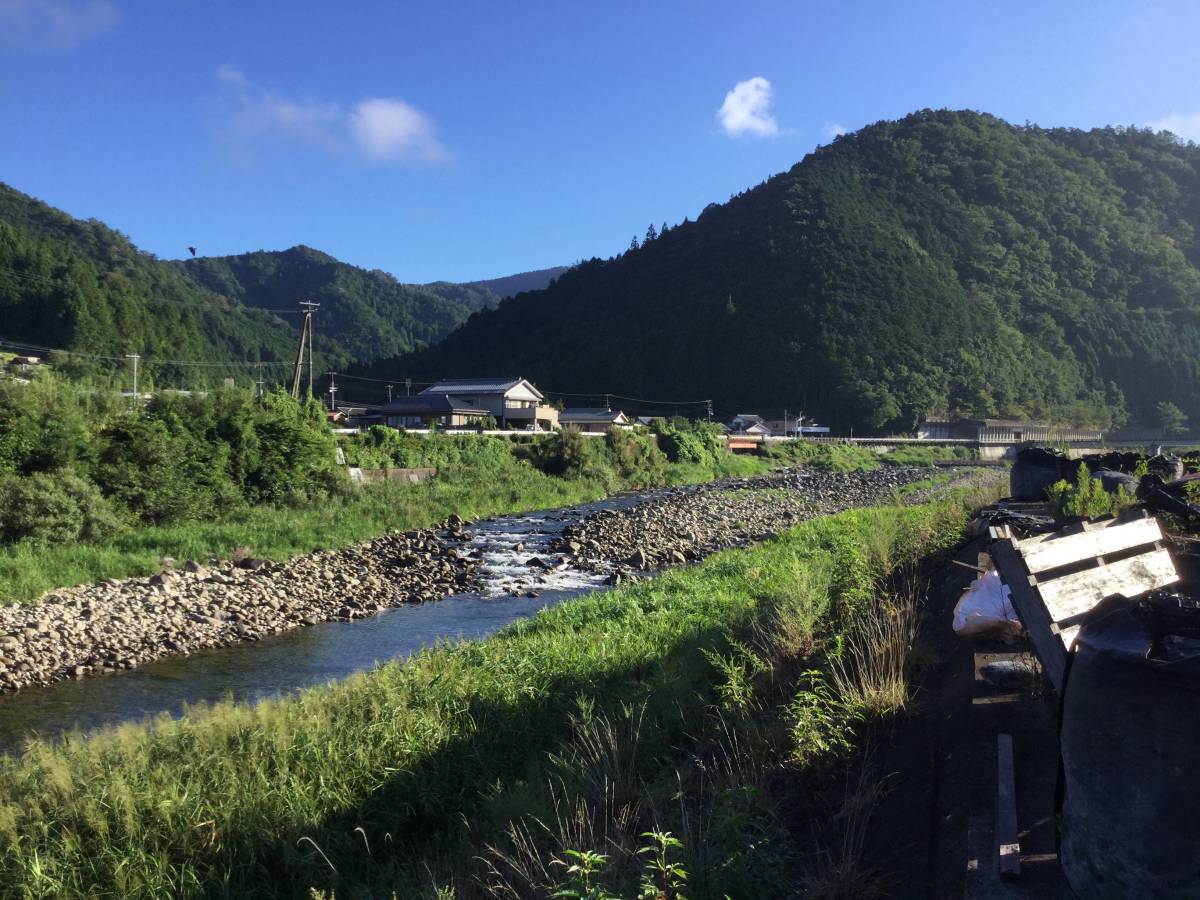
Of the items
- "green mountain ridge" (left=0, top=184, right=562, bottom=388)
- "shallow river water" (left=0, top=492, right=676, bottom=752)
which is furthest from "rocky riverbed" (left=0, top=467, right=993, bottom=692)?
"green mountain ridge" (left=0, top=184, right=562, bottom=388)

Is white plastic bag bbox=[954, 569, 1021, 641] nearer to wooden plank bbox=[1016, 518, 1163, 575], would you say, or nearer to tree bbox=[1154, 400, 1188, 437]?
wooden plank bbox=[1016, 518, 1163, 575]

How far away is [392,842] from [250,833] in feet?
3.22

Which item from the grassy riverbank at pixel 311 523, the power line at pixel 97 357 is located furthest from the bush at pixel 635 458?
the power line at pixel 97 357

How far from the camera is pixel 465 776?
21.0 feet

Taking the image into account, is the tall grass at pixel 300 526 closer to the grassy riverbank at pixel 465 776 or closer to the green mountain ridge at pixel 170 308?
the grassy riverbank at pixel 465 776

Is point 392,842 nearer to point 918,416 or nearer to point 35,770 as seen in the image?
point 35,770

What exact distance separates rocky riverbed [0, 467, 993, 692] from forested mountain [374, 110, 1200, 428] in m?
60.8

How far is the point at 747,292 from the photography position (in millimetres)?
98375

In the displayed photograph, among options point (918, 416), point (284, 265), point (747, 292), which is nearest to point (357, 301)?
point (284, 265)

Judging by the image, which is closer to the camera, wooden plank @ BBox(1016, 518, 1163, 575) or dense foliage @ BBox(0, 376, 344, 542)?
wooden plank @ BBox(1016, 518, 1163, 575)

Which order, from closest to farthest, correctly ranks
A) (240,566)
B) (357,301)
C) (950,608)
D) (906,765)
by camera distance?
1. (906,765)
2. (950,608)
3. (240,566)
4. (357,301)

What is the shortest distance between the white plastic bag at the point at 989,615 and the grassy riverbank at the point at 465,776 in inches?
28.0

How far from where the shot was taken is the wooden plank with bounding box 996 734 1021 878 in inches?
126

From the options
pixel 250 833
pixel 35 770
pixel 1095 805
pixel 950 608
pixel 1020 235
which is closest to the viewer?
pixel 1095 805
